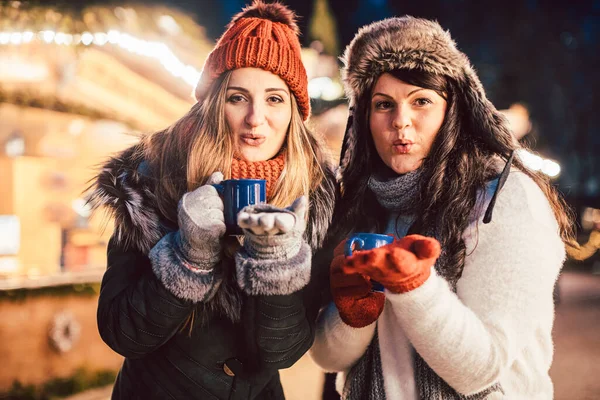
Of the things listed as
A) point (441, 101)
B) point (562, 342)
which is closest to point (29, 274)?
point (441, 101)

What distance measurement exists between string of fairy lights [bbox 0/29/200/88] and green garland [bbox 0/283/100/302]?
6.71ft

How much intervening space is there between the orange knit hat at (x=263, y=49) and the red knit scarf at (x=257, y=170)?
1.19 feet

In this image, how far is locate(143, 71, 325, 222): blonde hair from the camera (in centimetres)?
216

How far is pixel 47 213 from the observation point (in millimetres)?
5383

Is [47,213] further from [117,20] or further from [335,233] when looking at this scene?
[335,233]

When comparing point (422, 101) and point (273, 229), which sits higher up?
point (422, 101)

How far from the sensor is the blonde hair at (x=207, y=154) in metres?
2.16

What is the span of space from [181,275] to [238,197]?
321 mm

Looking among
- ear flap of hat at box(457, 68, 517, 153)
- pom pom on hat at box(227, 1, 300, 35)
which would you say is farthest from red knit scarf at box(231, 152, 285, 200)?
ear flap of hat at box(457, 68, 517, 153)

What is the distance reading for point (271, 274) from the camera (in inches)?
67.7

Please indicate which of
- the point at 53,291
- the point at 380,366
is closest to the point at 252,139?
the point at 380,366

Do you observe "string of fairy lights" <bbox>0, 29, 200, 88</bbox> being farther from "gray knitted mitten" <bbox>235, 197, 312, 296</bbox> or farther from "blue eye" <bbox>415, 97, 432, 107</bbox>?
"gray knitted mitten" <bbox>235, 197, 312, 296</bbox>

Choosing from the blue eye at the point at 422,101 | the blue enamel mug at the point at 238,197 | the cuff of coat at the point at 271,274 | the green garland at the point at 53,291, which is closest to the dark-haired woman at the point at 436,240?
the blue eye at the point at 422,101

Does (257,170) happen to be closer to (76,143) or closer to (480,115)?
(480,115)
